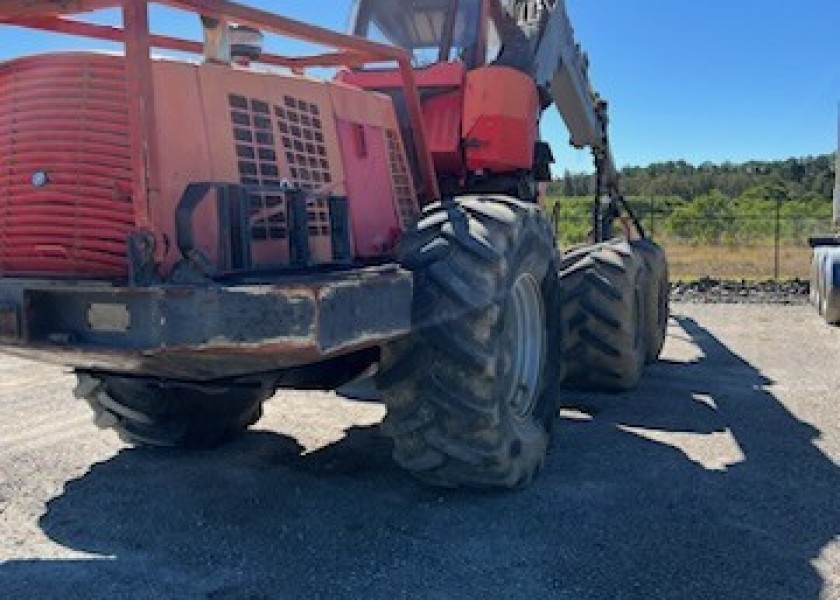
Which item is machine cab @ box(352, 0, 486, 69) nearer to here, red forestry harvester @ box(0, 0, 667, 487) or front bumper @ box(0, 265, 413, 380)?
red forestry harvester @ box(0, 0, 667, 487)

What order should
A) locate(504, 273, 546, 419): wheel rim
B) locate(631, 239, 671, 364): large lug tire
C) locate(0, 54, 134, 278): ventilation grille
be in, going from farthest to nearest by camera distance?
locate(631, 239, 671, 364): large lug tire < locate(504, 273, 546, 419): wheel rim < locate(0, 54, 134, 278): ventilation grille

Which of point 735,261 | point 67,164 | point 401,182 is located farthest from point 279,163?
point 735,261

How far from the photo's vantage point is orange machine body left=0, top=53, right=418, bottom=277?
12.9 feet

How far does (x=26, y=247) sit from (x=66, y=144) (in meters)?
0.50

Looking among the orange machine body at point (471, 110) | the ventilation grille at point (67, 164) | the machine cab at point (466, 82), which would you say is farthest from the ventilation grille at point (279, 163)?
the orange machine body at point (471, 110)

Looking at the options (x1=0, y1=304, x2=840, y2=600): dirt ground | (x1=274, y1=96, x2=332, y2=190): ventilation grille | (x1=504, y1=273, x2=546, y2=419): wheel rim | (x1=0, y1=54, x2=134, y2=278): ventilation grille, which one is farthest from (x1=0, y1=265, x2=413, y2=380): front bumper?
(x1=504, y1=273, x2=546, y2=419): wheel rim

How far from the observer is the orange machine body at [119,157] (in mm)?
3924

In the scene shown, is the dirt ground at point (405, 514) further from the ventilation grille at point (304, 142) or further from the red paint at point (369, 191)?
the ventilation grille at point (304, 142)

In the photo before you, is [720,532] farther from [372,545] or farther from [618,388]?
[618,388]

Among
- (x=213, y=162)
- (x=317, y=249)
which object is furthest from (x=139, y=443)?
(x=213, y=162)

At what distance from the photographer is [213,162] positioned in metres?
4.17

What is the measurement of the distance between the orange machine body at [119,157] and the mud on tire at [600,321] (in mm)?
3415

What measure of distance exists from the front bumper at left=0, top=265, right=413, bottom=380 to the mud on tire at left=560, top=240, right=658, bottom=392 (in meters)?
3.71

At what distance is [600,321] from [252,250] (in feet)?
13.4
